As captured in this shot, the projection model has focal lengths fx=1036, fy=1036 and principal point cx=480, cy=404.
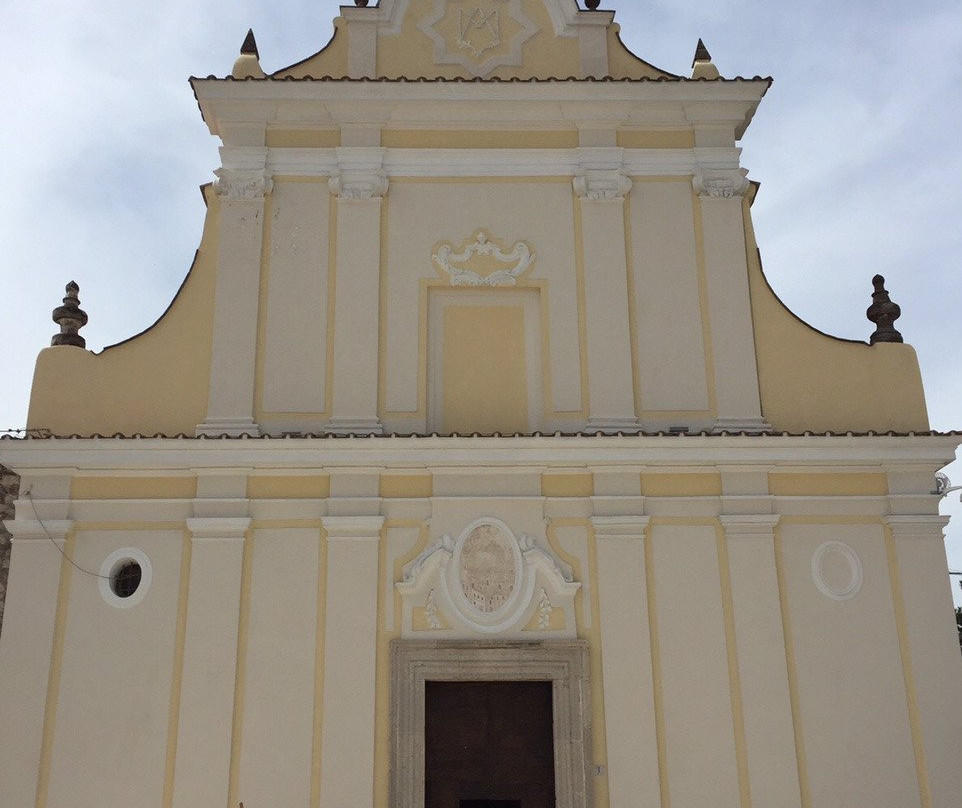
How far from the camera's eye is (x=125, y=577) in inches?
395

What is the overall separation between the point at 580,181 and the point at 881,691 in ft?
19.3

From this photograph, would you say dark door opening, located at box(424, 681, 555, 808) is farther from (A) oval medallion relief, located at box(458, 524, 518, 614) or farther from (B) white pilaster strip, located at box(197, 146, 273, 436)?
(B) white pilaster strip, located at box(197, 146, 273, 436)

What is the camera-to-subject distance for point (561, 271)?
10.9 metres

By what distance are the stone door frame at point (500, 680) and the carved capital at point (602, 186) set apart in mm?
4672

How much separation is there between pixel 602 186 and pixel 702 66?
1954mm

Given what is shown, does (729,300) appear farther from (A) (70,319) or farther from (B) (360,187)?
(A) (70,319)

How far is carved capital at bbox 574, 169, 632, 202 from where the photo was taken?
36.4ft

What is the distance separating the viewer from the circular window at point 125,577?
389 inches

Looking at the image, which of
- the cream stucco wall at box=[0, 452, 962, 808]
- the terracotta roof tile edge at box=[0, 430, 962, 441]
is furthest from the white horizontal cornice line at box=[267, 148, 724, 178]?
the cream stucco wall at box=[0, 452, 962, 808]

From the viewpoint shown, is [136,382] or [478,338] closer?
[136,382]

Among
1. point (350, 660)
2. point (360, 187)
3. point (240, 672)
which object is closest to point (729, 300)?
point (360, 187)

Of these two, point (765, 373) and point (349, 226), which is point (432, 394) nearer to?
point (349, 226)

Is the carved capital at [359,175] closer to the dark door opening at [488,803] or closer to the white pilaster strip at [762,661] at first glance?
the white pilaster strip at [762,661]

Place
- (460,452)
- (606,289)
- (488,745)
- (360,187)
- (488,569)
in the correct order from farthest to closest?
(360,187)
(606,289)
(460,452)
(488,569)
(488,745)
